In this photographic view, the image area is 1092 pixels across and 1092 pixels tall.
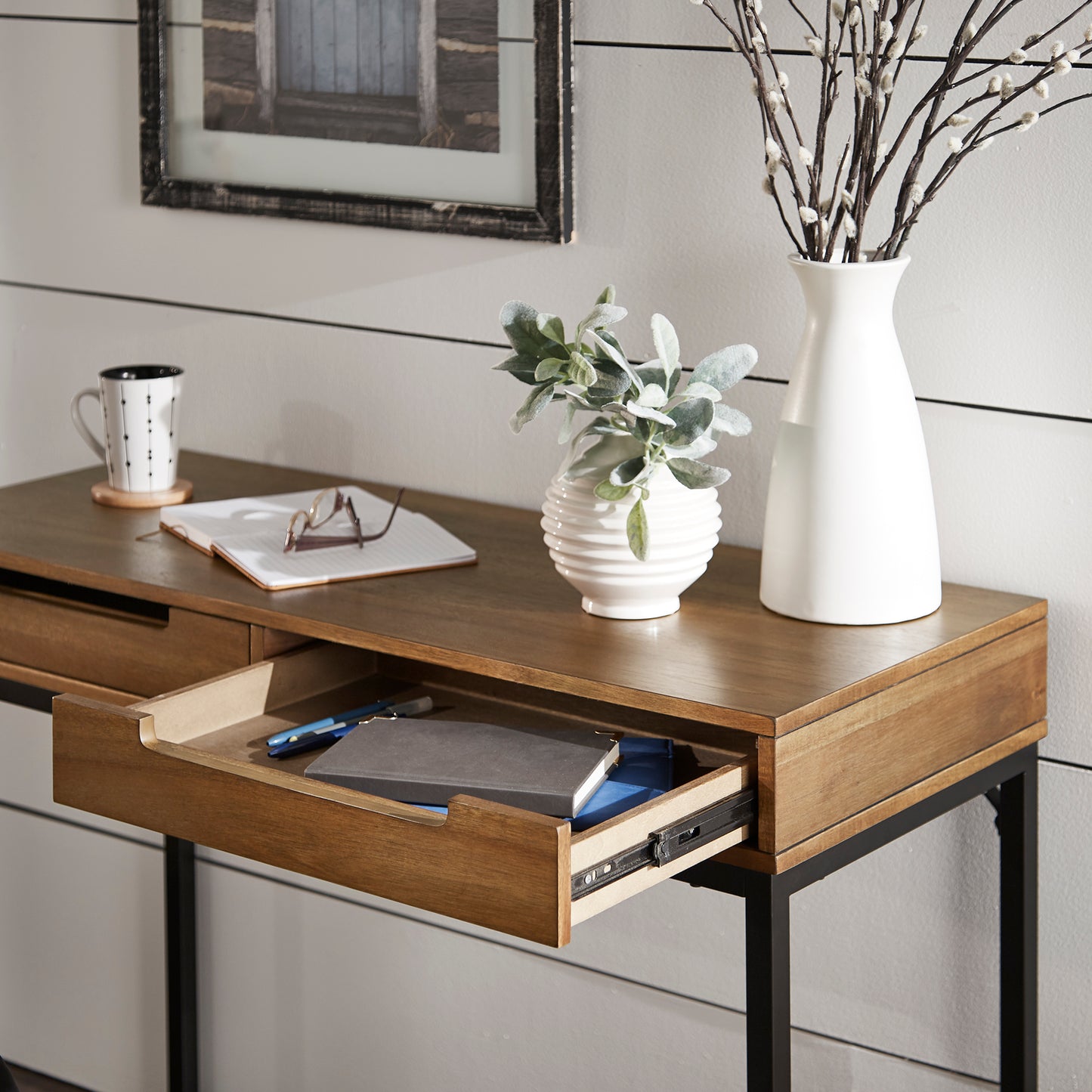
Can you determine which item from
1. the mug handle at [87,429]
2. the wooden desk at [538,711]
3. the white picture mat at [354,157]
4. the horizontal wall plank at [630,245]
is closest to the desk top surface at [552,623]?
the wooden desk at [538,711]

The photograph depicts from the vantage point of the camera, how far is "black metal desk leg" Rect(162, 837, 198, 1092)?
1.93 m

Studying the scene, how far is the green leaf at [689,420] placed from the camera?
3.90 feet

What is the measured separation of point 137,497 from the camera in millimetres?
1620

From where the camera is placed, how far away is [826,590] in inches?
48.9

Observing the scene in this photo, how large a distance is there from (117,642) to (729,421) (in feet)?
1.83

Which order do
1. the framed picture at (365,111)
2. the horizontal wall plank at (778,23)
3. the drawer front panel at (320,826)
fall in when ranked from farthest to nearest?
the framed picture at (365,111) → the horizontal wall plank at (778,23) → the drawer front panel at (320,826)

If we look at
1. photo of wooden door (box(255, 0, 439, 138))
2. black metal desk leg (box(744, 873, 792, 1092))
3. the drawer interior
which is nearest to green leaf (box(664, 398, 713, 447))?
the drawer interior

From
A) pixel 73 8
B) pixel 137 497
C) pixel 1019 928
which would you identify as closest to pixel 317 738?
pixel 137 497

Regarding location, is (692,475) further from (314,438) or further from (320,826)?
(314,438)

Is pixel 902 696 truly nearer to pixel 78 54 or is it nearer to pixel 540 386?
pixel 540 386

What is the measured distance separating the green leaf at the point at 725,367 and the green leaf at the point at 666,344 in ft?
0.07

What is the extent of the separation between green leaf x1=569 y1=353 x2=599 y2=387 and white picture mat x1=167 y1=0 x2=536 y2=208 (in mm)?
438

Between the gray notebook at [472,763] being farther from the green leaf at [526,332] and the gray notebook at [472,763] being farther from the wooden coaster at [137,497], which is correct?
the wooden coaster at [137,497]

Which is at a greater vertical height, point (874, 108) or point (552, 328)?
point (874, 108)
